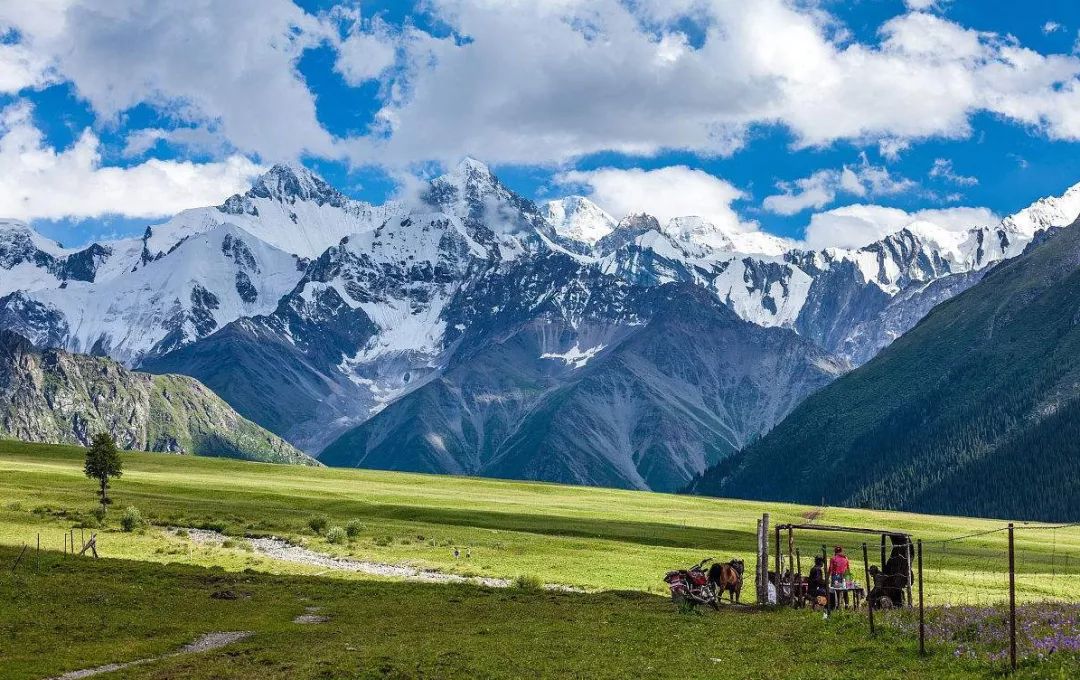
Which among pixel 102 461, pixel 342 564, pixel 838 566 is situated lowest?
pixel 342 564

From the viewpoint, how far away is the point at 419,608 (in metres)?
60.7

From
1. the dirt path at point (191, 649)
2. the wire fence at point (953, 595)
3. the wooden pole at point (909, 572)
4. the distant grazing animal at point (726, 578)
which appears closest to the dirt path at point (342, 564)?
the distant grazing animal at point (726, 578)

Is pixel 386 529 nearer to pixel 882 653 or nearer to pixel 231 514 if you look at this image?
pixel 231 514

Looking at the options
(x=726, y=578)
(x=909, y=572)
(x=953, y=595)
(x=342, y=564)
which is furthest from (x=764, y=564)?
(x=342, y=564)

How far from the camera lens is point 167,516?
113688mm

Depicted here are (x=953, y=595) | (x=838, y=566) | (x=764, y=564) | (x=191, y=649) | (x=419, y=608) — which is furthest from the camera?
(x=953, y=595)

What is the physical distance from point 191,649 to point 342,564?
39818mm

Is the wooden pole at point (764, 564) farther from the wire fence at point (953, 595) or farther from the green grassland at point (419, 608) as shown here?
the green grassland at point (419, 608)

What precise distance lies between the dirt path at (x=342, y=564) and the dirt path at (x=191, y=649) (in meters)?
26.2

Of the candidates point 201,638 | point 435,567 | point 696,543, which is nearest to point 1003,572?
point 696,543

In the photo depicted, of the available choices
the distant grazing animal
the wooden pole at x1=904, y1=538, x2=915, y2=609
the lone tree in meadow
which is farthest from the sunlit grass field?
the distant grazing animal

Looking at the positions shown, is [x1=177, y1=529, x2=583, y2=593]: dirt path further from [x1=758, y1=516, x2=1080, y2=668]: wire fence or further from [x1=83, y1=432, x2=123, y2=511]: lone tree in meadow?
[x1=83, y1=432, x2=123, y2=511]: lone tree in meadow

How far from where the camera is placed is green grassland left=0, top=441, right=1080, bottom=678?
42.3 meters

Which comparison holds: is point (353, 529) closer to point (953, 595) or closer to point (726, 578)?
point (726, 578)
